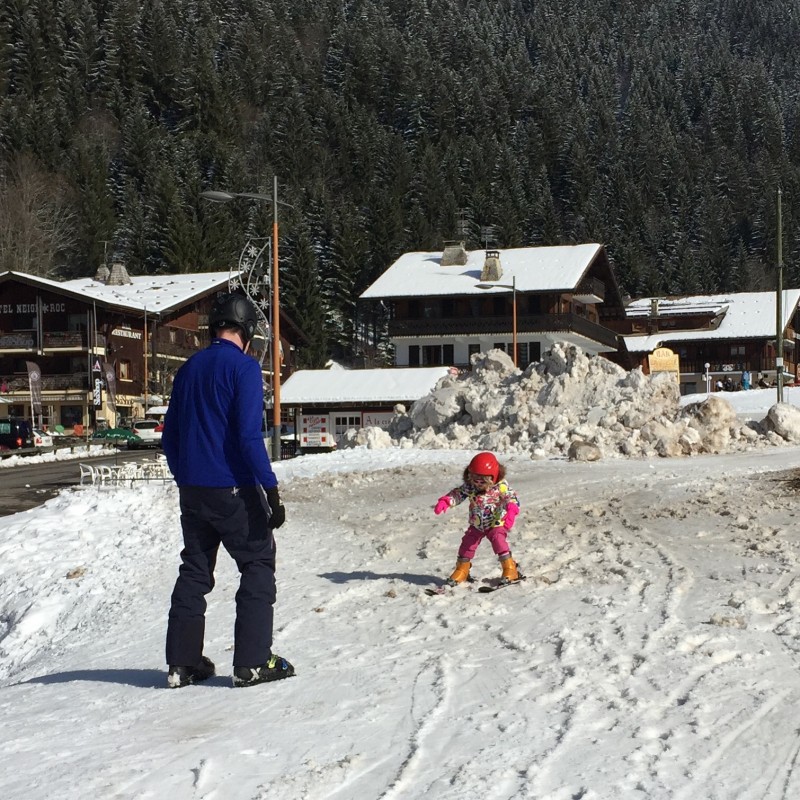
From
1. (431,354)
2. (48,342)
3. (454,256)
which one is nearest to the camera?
(48,342)

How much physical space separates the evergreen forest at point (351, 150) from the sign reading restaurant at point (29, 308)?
18.0 metres

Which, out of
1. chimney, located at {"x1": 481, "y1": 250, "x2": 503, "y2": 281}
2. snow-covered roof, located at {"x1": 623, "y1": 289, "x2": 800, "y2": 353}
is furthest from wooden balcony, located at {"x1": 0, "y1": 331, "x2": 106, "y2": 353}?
snow-covered roof, located at {"x1": 623, "y1": 289, "x2": 800, "y2": 353}

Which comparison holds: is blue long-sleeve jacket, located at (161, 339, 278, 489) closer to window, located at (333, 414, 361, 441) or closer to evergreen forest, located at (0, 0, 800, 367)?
window, located at (333, 414, 361, 441)

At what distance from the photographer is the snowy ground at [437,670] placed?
13.5ft

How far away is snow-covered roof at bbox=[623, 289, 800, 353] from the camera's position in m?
71.8

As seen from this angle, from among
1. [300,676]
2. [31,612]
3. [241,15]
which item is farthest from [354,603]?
[241,15]

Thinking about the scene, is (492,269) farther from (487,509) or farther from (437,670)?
(437,670)

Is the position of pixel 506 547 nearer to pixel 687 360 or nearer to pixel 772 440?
pixel 772 440

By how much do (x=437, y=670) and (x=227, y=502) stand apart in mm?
1374

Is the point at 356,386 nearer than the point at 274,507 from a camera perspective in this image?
No

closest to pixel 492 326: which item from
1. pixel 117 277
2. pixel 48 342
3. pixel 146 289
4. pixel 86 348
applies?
pixel 86 348

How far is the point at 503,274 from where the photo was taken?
202ft

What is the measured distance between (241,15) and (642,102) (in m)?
58.3

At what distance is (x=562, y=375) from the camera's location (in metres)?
25.5
